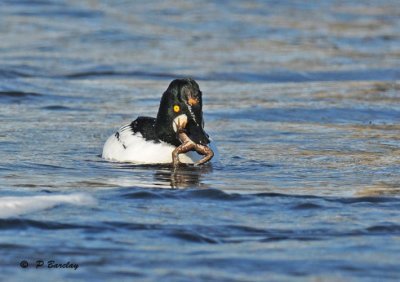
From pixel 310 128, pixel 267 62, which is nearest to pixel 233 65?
pixel 267 62

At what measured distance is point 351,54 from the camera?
832 inches

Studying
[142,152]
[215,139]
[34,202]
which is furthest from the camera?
[215,139]

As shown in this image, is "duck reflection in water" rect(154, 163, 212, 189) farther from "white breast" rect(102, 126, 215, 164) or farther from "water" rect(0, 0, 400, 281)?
"white breast" rect(102, 126, 215, 164)

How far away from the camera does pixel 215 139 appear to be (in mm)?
14117

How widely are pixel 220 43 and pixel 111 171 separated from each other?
10564mm

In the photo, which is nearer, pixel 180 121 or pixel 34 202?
pixel 34 202

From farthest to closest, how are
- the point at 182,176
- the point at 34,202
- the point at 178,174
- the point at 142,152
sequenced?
the point at 142,152
the point at 178,174
the point at 182,176
the point at 34,202

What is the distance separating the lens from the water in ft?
27.3

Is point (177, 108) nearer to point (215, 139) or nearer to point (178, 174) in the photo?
point (178, 174)

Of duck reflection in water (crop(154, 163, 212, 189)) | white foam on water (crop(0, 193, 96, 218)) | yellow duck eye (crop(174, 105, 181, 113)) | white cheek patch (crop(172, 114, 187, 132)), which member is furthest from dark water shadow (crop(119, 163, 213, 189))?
white foam on water (crop(0, 193, 96, 218))

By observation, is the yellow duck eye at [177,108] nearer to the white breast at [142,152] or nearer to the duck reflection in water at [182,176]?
the white breast at [142,152]

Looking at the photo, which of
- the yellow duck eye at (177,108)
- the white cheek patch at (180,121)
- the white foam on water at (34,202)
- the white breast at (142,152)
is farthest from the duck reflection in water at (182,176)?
the white foam on water at (34,202)

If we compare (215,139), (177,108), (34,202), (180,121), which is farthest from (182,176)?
(215,139)

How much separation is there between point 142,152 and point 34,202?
2.61m
